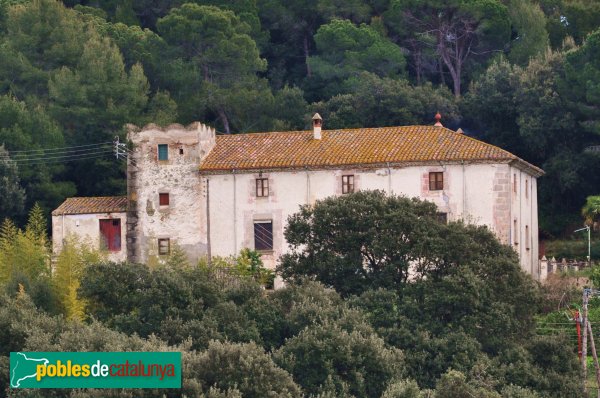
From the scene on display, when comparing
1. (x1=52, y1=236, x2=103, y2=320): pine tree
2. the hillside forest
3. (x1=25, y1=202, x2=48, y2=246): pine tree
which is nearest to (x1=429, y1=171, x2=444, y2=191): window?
(x1=52, y1=236, x2=103, y2=320): pine tree

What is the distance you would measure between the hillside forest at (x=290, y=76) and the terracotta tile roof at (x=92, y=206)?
258 inches

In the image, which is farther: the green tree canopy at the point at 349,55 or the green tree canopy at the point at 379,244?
the green tree canopy at the point at 349,55

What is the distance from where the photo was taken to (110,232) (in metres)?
74.2

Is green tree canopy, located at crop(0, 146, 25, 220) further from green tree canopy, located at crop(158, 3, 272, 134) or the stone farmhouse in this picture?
green tree canopy, located at crop(158, 3, 272, 134)

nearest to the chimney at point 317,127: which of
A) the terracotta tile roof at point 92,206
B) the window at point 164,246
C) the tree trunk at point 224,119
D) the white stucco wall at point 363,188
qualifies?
the white stucco wall at point 363,188

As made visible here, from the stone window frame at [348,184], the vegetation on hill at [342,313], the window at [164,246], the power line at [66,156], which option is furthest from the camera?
the power line at [66,156]

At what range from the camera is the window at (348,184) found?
7231 cm

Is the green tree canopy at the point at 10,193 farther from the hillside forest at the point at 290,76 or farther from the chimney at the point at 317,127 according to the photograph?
the chimney at the point at 317,127

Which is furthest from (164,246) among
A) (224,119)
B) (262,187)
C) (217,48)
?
(217,48)

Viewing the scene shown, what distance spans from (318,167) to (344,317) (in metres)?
13.1

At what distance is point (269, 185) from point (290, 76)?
31529 millimetres

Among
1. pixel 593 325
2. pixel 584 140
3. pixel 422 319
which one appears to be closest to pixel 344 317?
pixel 422 319

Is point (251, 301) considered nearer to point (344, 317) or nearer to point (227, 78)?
point (344, 317)

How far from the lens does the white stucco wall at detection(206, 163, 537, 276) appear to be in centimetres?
7088
